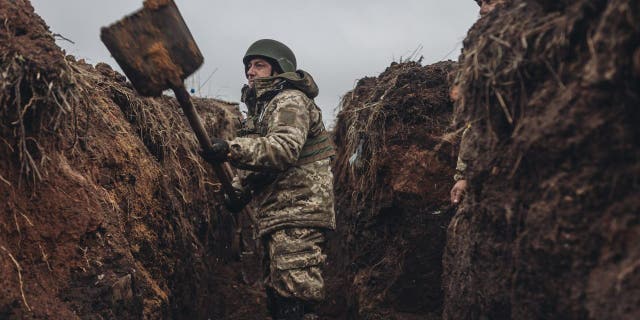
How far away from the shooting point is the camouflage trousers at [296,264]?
3.99 metres

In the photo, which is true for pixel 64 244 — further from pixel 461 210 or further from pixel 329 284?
pixel 329 284

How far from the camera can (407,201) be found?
17.2 feet

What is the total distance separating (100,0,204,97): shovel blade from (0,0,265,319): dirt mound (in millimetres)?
363

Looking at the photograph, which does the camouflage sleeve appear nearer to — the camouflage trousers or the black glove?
the black glove

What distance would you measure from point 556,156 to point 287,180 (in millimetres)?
2273

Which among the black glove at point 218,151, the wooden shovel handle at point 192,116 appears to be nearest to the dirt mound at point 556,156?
the black glove at point 218,151

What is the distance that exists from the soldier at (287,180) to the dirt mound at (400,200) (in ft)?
3.80

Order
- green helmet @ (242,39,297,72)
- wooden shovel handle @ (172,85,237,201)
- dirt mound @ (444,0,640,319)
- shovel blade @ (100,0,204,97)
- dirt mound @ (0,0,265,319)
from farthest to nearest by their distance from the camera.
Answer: green helmet @ (242,39,297,72), wooden shovel handle @ (172,85,237,201), shovel blade @ (100,0,204,97), dirt mound @ (0,0,265,319), dirt mound @ (444,0,640,319)

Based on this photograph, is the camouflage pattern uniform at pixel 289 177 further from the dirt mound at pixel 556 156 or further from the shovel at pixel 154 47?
the dirt mound at pixel 556 156

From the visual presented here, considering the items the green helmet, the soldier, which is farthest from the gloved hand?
the green helmet

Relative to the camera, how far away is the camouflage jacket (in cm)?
389

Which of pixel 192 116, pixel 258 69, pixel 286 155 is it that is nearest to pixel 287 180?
pixel 286 155

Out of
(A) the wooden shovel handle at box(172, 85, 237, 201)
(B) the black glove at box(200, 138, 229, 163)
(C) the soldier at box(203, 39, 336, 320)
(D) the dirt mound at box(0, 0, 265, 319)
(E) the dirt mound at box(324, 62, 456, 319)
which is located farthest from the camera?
(E) the dirt mound at box(324, 62, 456, 319)

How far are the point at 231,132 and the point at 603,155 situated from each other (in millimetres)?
6347
